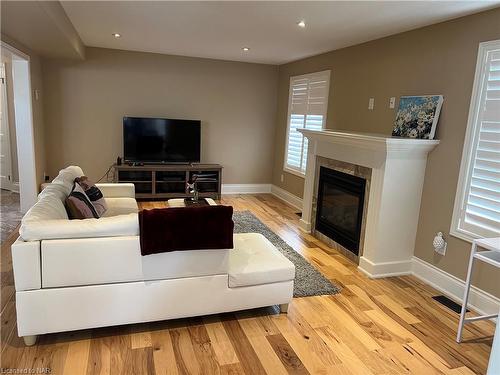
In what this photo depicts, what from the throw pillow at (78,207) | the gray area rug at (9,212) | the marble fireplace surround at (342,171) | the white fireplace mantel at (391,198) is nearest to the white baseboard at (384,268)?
the white fireplace mantel at (391,198)

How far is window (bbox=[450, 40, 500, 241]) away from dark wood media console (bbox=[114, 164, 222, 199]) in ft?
13.1

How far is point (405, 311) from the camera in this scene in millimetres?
2957

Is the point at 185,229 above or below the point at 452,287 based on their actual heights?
above

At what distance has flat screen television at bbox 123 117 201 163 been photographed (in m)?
5.95

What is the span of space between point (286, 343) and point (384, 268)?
5.18 feet

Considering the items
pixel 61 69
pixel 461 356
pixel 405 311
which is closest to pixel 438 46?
pixel 405 311

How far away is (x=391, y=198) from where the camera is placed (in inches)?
137

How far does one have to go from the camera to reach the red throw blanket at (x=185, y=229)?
2.29m

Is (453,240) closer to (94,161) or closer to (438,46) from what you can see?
(438,46)

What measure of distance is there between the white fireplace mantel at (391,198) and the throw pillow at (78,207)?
255 cm

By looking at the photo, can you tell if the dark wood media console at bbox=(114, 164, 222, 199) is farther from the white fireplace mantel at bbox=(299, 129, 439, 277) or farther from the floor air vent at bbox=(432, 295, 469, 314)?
the floor air vent at bbox=(432, 295, 469, 314)

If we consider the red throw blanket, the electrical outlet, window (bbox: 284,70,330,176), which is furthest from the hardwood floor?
window (bbox: 284,70,330,176)

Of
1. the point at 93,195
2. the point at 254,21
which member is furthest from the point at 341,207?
the point at 93,195

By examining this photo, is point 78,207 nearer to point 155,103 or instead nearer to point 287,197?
point 155,103
